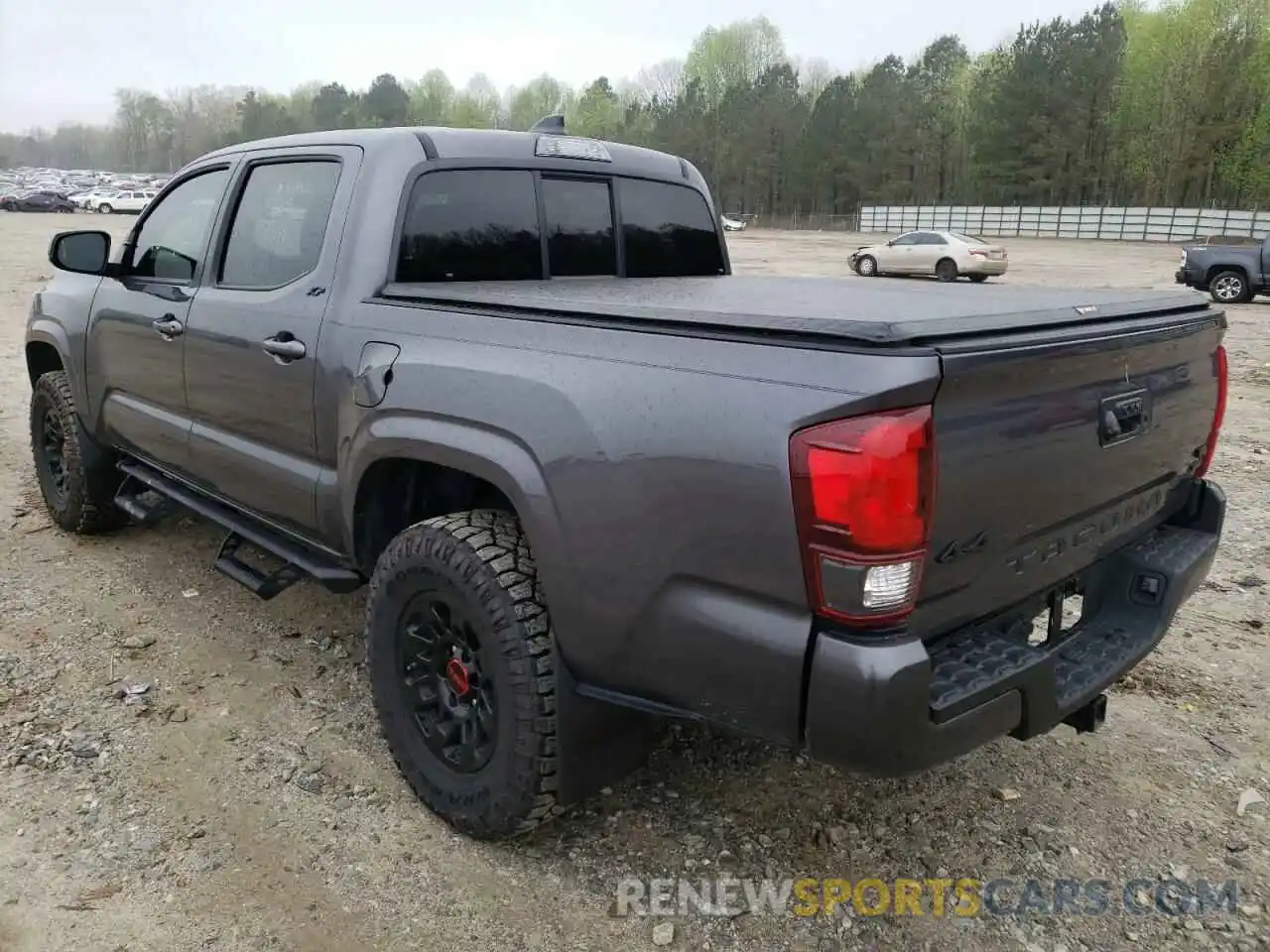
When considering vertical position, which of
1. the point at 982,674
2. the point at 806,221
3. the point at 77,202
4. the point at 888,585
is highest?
the point at 888,585

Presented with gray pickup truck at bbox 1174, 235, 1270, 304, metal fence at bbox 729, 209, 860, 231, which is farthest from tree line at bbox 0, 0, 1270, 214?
gray pickup truck at bbox 1174, 235, 1270, 304

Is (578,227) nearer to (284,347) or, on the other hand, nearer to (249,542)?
(284,347)

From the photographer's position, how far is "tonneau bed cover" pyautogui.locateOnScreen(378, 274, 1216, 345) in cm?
200

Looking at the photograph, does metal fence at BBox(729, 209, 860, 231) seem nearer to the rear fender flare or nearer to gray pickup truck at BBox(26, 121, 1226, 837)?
gray pickup truck at BBox(26, 121, 1226, 837)

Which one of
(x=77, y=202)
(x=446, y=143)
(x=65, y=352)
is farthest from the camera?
(x=77, y=202)

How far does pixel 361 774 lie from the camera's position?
312 centimetres

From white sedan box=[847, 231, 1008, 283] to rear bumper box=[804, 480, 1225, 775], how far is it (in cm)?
2386

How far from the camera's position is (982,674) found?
7.03 ft

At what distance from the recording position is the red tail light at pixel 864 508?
1888 millimetres

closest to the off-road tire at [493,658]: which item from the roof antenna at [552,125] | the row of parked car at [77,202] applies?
the roof antenna at [552,125]

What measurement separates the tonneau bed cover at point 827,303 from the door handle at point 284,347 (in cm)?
35

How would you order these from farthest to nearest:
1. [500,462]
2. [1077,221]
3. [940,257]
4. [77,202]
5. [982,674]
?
[77,202] → [1077,221] → [940,257] → [500,462] → [982,674]

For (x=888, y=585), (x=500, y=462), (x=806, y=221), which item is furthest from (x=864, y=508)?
(x=806, y=221)

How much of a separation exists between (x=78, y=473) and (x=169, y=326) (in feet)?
4.82
